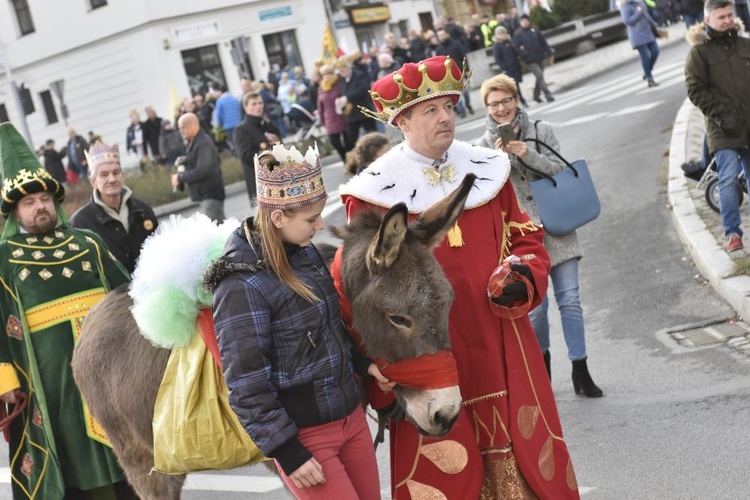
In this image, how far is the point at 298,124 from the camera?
102 feet

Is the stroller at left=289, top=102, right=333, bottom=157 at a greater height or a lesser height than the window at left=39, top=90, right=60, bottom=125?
lesser

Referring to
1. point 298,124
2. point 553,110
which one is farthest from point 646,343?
point 298,124

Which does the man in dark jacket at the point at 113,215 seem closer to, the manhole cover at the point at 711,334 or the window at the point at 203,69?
the manhole cover at the point at 711,334

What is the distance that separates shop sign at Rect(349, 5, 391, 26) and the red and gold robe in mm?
44688

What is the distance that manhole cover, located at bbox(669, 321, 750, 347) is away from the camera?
25.5ft

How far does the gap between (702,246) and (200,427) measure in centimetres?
656

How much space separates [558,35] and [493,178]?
35.0 metres

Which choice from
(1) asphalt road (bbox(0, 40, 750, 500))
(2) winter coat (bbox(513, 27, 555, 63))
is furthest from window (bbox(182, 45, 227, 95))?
(1) asphalt road (bbox(0, 40, 750, 500))

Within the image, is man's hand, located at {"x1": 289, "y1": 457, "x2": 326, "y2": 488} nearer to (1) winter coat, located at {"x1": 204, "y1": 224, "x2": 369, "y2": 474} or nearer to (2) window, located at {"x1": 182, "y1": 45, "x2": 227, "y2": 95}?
(1) winter coat, located at {"x1": 204, "y1": 224, "x2": 369, "y2": 474}

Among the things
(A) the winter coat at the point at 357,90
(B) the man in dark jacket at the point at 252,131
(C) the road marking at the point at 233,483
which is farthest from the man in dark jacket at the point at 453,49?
(C) the road marking at the point at 233,483

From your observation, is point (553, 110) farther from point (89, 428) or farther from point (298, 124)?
point (89, 428)

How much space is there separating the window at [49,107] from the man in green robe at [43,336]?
135 feet

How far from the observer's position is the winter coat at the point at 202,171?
1283 centimetres

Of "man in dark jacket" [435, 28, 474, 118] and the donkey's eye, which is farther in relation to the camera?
"man in dark jacket" [435, 28, 474, 118]
